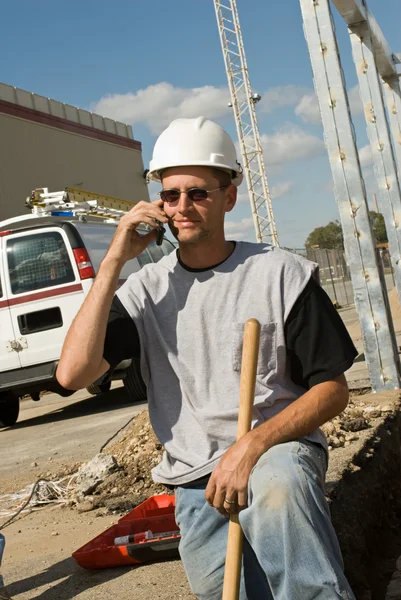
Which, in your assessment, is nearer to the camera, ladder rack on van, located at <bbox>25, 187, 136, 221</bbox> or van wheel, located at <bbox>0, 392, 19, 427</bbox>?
van wheel, located at <bbox>0, 392, 19, 427</bbox>

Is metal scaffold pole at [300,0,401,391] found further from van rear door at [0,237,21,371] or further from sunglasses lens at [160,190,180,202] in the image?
van rear door at [0,237,21,371]

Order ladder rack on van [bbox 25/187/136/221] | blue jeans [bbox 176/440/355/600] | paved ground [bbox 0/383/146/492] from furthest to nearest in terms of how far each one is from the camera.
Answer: ladder rack on van [bbox 25/187/136/221] → paved ground [bbox 0/383/146/492] → blue jeans [bbox 176/440/355/600]

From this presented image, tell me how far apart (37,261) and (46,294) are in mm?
482

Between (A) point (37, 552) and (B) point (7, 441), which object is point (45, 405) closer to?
(B) point (7, 441)

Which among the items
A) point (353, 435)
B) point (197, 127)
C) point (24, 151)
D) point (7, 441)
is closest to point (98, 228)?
point (7, 441)

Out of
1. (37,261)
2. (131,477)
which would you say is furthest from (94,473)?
(37,261)

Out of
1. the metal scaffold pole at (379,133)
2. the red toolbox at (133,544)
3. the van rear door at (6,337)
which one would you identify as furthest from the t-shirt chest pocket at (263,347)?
the van rear door at (6,337)

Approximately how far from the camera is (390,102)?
12766mm

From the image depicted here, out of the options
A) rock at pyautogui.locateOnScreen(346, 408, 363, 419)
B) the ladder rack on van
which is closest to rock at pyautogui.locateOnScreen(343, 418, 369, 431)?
rock at pyautogui.locateOnScreen(346, 408, 363, 419)

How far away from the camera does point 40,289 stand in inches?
427

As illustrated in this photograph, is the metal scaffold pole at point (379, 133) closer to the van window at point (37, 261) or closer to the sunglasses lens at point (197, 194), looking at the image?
the van window at point (37, 261)

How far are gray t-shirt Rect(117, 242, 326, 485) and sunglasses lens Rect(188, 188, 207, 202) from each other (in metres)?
0.22

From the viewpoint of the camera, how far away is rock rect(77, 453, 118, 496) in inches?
256

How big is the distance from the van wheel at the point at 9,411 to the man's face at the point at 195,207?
29.6 ft
